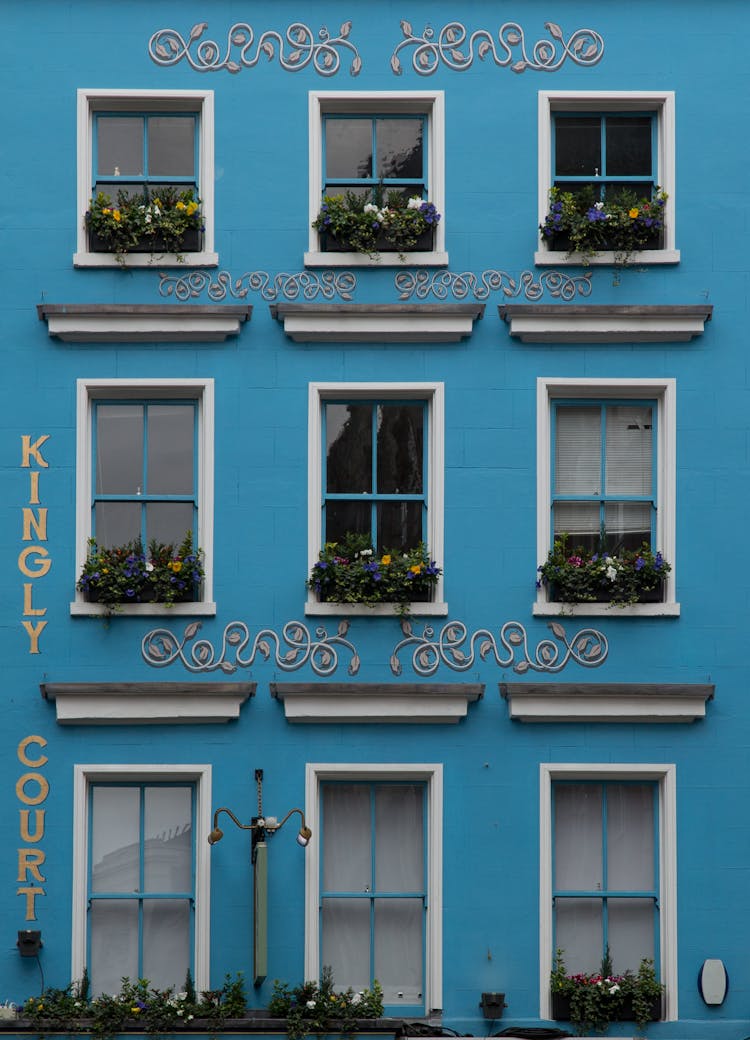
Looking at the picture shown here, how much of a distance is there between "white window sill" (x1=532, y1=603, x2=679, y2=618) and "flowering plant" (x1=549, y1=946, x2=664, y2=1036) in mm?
3102

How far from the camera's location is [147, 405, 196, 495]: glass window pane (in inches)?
618

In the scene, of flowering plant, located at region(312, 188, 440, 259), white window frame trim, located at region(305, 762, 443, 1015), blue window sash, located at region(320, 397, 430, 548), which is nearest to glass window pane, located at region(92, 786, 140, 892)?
white window frame trim, located at region(305, 762, 443, 1015)

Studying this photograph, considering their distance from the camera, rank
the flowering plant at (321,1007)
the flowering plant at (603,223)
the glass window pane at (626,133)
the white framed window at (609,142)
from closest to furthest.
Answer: the flowering plant at (321,1007), the flowering plant at (603,223), the white framed window at (609,142), the glass window pane at (626,133)

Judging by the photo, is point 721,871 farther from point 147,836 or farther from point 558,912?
point 147,836

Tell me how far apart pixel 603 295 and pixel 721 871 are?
5501mm

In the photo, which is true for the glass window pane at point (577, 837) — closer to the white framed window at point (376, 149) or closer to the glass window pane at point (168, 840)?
the glass window pane at point (168, 840)

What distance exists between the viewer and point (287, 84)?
626 inches

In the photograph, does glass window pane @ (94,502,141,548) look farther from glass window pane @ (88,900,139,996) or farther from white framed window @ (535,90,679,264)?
white framed window @ (535,90,679,264)

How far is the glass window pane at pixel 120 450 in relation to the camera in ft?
51.5

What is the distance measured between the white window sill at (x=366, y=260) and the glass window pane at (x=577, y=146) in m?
1.55

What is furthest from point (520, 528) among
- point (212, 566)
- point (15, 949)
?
point (15, 949)

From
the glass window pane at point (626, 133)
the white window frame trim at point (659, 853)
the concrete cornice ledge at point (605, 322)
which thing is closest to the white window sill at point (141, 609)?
the white window frame trim at point (659, 853)

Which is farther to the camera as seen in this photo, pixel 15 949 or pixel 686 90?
pixel 686 90

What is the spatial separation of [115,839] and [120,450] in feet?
12.1
